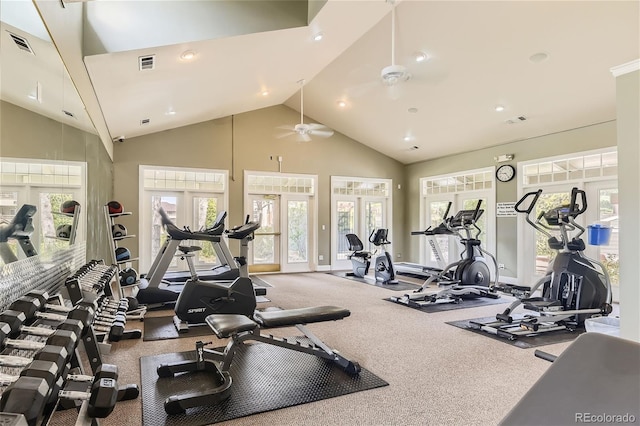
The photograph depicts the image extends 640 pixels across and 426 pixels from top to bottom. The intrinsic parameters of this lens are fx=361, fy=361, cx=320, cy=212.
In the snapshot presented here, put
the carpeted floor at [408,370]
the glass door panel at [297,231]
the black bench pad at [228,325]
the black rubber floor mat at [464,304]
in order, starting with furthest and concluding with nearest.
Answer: the glass door panel at [297,231] → the black rubber floor mat at [464,304] → the black bench pad at [228,325] → the carpeted floor at [408,370]

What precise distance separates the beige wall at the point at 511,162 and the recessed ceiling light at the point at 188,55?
614 centimetres

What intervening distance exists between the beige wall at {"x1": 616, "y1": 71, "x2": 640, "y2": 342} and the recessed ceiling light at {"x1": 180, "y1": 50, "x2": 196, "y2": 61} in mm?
4207

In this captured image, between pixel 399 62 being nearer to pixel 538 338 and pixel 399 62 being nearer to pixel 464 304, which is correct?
pixel 464 304

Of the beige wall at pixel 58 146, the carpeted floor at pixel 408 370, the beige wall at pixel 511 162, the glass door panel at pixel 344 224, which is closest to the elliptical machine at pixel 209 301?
the carpeted floor at pixel 408 370

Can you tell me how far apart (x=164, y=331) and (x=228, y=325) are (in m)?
1.88

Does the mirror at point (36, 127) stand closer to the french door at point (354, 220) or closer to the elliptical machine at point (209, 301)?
the elliptical machine at point (209, 301)

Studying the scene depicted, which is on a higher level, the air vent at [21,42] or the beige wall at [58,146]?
the air vent at [21,42]

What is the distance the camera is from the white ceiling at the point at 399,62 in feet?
12.7

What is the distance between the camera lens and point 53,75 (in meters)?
2.55

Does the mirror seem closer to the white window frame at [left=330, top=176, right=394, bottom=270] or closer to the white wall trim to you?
the white wall trim

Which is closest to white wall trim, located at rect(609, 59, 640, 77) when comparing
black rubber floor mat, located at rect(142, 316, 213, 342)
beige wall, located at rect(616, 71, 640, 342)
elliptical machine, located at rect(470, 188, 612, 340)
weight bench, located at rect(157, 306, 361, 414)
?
beige wall, located at rect(616, 71, 640, 342)

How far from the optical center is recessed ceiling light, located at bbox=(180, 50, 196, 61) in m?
4.11

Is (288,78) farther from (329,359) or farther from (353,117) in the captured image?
(329,359)

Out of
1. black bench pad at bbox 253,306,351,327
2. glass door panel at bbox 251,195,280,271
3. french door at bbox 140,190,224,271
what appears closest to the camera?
black bench pad at bbox 253,306,351,327
